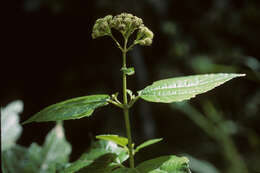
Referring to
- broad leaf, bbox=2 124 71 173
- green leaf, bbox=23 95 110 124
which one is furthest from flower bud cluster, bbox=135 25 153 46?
broad leaf, bbox=2 124 71 173

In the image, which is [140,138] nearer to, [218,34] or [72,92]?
[72,92]

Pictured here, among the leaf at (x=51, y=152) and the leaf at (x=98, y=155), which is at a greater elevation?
the leaf at (x=98, y=155)

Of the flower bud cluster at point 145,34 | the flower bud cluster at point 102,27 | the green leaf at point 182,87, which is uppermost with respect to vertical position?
the flower bud cluster at point 102,27

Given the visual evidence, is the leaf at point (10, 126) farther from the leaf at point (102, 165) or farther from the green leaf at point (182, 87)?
the green leaf at point (182, 87)

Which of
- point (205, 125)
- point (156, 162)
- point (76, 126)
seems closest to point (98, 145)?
point (156, 162)

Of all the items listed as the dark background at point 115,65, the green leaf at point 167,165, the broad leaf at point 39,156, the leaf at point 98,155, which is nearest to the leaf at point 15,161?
the broad leaf at point 39,156

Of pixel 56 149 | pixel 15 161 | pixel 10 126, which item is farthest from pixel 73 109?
pixel 10 126

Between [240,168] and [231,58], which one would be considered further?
[231,58]
